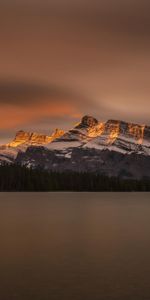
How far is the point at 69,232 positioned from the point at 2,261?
76.6 ft

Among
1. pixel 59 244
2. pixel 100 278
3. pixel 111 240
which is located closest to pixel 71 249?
pixel 59 244

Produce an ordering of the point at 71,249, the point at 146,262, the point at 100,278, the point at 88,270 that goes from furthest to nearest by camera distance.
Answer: the point at 71,249
the point at 146,262
the point at 88,270
the point at 100,278

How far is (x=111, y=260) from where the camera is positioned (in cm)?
4150

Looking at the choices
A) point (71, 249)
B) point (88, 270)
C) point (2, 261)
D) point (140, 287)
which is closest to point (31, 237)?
point (71, 249)

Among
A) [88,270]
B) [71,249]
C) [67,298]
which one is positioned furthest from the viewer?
[71,249]

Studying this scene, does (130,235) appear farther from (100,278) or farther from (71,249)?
(100,278)

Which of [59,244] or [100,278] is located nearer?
[100,278]

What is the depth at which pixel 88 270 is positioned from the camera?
37.2 m

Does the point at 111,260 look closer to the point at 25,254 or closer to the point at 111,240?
the point at 25,254

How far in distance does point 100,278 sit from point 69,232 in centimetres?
2862

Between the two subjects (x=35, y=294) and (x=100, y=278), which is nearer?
(x=35, y=294)

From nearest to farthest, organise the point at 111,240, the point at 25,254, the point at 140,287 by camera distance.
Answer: the point at 140,287 < the point at 25,254 < the point at 111,240

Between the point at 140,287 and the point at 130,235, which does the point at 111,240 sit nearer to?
the point at 130,235

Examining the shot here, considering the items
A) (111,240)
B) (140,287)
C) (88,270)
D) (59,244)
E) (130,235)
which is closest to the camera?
(140,287)
